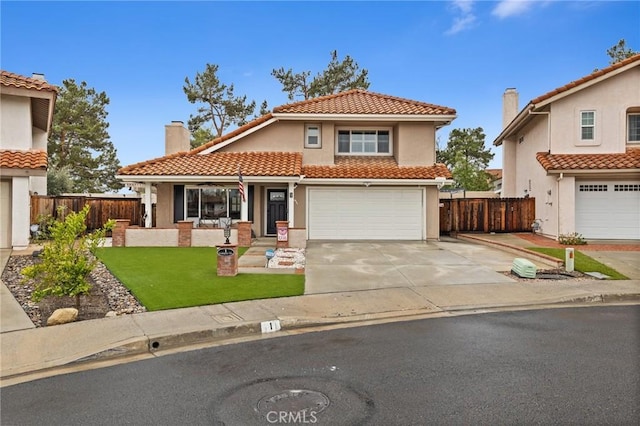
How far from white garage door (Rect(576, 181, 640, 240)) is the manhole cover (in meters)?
18.0

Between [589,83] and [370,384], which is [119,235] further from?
[589,83]

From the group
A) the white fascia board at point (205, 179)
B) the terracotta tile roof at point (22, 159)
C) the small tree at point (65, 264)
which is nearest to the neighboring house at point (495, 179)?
the white fascia board at point (205, 179)

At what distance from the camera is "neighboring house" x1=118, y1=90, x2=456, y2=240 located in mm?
19359

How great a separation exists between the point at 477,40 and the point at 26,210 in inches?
673

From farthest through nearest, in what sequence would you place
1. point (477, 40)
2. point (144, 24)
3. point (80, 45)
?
point (80, 45)
point (477, 40)
point (144, 24)

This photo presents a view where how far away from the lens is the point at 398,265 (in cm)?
1334

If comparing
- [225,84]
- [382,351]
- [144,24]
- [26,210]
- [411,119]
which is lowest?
[382,351]

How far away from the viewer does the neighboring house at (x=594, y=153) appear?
18.7 meters

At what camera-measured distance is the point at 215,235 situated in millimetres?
→ 17328

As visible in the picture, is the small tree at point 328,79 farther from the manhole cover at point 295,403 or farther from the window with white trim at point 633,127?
the manhole cover at point 295,403

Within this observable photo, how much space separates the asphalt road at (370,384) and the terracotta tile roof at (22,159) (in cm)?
1194

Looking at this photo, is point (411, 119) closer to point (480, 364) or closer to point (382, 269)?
point (382, 269)

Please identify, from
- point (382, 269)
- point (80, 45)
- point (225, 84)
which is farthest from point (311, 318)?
point (225, 84)

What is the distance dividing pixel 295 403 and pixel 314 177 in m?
15.1
